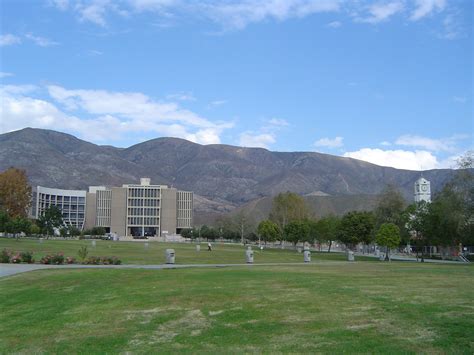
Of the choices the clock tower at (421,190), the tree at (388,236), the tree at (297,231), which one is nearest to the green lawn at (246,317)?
the tree at (388,236)

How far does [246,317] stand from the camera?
1349cm

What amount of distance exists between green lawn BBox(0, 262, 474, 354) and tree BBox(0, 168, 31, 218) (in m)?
106

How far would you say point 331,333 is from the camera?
1150 centimetres

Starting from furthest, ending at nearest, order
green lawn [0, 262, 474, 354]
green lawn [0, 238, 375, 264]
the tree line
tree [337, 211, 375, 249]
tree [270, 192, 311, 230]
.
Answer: tree [270, 192, 311, 230]
tree [337, 211, 375, 249]
the tree line
green lawn [0, 238, 375, 264]
green lawn [0, 262, 474, 354]

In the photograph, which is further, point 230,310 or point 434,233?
point 434,233

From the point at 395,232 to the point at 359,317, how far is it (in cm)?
4985

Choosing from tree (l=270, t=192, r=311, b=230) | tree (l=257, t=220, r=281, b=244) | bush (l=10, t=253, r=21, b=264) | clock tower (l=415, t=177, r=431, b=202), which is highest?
clock tower (l=415, t=177, r=431, b=202)

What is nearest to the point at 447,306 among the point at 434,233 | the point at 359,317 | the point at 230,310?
the point at 359,317

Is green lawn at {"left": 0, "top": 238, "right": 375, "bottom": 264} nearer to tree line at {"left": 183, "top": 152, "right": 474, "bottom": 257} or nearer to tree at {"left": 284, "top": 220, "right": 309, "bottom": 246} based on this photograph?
tree line at {"left": 183, "top": 152, "right": 474, "bottom": 257}

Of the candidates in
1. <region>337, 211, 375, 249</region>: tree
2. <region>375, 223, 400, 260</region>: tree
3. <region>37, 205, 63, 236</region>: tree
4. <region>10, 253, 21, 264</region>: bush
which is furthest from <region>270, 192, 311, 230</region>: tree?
<region>10, 253, 21, 264</region>: bush

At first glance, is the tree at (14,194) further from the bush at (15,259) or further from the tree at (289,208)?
the bush at (15,259)

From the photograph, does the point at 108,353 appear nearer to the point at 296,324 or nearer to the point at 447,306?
the point at 296,324

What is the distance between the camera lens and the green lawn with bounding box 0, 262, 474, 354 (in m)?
11.1

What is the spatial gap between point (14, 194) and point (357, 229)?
266 ft
